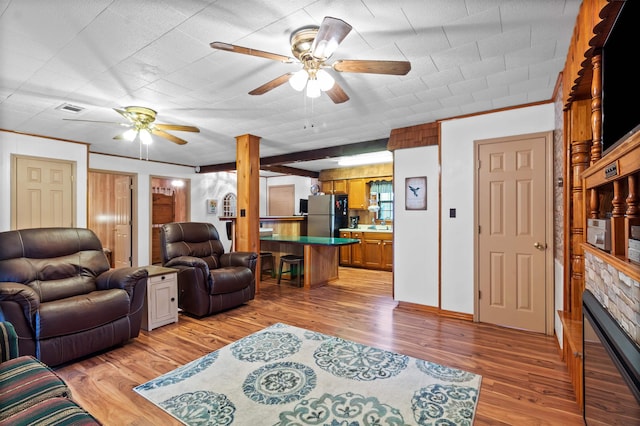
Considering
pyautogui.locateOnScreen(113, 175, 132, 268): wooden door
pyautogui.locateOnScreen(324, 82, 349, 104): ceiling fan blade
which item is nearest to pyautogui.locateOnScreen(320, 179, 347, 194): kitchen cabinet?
pyautogui.locateOnScreen(113, 175, 132, 268): wooden door

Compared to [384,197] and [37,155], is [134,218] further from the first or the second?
[384,197]

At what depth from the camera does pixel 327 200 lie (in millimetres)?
6945

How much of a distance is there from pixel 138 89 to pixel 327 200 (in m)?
4.57

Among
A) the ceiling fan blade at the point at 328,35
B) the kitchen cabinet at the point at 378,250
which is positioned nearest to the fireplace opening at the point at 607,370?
the ceiling fan blade at the point at 328,35

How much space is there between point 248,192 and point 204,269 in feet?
4.54

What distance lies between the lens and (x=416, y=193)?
4.00m

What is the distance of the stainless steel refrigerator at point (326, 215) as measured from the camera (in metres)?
6.93

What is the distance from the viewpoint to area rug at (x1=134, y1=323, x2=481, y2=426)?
185 cm

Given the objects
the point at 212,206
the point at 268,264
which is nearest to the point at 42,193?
the point at 212,206

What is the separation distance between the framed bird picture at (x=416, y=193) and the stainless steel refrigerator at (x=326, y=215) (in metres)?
2.99

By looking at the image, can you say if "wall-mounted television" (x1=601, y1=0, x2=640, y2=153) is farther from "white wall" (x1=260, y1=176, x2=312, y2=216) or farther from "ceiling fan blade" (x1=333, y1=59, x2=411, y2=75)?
"white wall" (x1=260, y1=176, x2=312, y2=216)

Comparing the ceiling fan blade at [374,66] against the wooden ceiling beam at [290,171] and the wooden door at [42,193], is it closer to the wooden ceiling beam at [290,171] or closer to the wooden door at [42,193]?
the wooden ceiling beam at [290,171]

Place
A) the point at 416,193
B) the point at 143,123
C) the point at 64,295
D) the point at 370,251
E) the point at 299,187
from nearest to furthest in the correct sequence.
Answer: the point at 64,295 < the point at 143,123 < the point at 416,193 < the point at 370,251 < the point at 299,187

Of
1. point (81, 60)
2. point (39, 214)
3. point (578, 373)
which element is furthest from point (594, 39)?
Result: point (39, 214)
